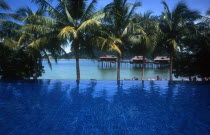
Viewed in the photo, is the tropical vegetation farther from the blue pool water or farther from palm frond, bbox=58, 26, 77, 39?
the blue pool water

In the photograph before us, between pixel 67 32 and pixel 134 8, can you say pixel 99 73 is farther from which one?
pixel 67 32

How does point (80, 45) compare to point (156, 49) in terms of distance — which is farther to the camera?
point (156, 49)

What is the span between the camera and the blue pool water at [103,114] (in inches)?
147

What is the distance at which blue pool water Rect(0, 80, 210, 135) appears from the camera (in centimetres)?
373

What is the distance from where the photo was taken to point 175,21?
33.4ft

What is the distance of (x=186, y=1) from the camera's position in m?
9.87

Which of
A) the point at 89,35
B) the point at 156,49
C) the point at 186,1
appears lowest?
the point at 156,49

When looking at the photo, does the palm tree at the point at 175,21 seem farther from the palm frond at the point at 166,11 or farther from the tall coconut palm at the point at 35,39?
the tall coconut palm at the point at 35,39

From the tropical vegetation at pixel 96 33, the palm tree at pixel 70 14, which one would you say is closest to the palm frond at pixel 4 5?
the tropical vegetation at pixel 96 33

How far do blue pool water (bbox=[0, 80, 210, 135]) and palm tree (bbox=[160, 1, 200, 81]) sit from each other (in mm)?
4673

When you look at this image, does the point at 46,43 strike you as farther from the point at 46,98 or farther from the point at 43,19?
the point at 46,98

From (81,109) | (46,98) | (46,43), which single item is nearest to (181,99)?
(81,109)

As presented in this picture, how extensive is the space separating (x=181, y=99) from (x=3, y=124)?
20.4 ft

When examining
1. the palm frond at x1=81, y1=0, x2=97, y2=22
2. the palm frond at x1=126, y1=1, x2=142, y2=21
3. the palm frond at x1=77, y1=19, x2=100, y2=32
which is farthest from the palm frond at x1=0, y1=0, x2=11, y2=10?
the palm frond at x1=126, y1=1, x2=142, y2=21
